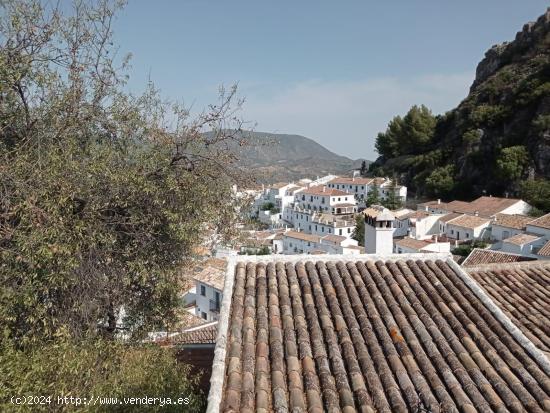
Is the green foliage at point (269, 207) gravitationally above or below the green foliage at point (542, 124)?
below

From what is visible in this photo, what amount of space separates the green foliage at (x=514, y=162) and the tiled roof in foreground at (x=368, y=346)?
61104mm

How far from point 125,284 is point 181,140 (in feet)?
10.8

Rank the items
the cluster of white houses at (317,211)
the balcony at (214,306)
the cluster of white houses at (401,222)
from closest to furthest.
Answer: the balcony at (214,306) → the cluster of white houses at (401,222) → the cluster of white houses at (317,211)

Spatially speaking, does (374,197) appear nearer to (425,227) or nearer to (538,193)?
(425,227)

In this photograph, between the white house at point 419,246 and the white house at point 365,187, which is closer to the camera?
the white house at point 419,246

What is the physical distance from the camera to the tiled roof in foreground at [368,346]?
4.85 meters

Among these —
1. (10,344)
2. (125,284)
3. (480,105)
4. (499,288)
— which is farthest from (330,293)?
(480,105)

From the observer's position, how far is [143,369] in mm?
6941

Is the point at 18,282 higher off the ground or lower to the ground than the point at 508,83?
lower

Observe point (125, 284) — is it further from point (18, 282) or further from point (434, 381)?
point (434, 381)

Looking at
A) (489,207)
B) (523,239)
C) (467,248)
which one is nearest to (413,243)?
(467,248)

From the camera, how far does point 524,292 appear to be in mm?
10078

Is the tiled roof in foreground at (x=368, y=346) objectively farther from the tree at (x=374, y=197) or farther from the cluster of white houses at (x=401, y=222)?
the tree at (x=374, y=197)

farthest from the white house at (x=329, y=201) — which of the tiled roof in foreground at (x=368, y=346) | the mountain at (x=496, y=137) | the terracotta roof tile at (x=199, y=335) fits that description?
the tiled roof in foreground at (x=368, y=346)
